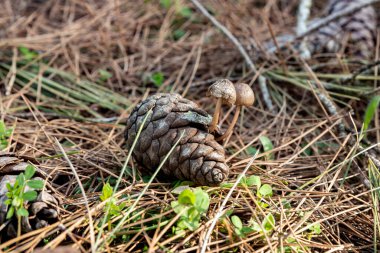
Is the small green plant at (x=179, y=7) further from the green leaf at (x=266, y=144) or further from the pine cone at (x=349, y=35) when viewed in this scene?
the green leaf at (x=266, y=144)

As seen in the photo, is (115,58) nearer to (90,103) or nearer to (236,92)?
(90,103)

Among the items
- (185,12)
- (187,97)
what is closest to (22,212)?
(187,97)

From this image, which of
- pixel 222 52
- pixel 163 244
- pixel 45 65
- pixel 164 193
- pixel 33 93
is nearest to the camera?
pixel 163 244

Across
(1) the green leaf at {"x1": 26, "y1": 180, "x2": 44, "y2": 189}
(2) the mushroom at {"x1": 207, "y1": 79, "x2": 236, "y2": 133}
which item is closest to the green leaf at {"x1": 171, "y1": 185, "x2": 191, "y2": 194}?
(2) the mushroom at {"x1": 207, "y1": 79, "x2": 236, "y2": 133}

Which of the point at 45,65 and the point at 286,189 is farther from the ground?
the point at 45,65

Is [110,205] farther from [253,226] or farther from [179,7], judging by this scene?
[179,7]

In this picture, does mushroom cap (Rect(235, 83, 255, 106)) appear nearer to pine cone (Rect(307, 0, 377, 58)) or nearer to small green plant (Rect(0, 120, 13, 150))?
small green plant (Rect(0, 120, 13, 150))

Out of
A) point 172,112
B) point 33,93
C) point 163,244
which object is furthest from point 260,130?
point 33,93

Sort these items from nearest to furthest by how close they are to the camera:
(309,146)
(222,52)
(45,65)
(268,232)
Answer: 1. (268,232)
2. (309,146)
3. (45,65)
4. (222,52)
